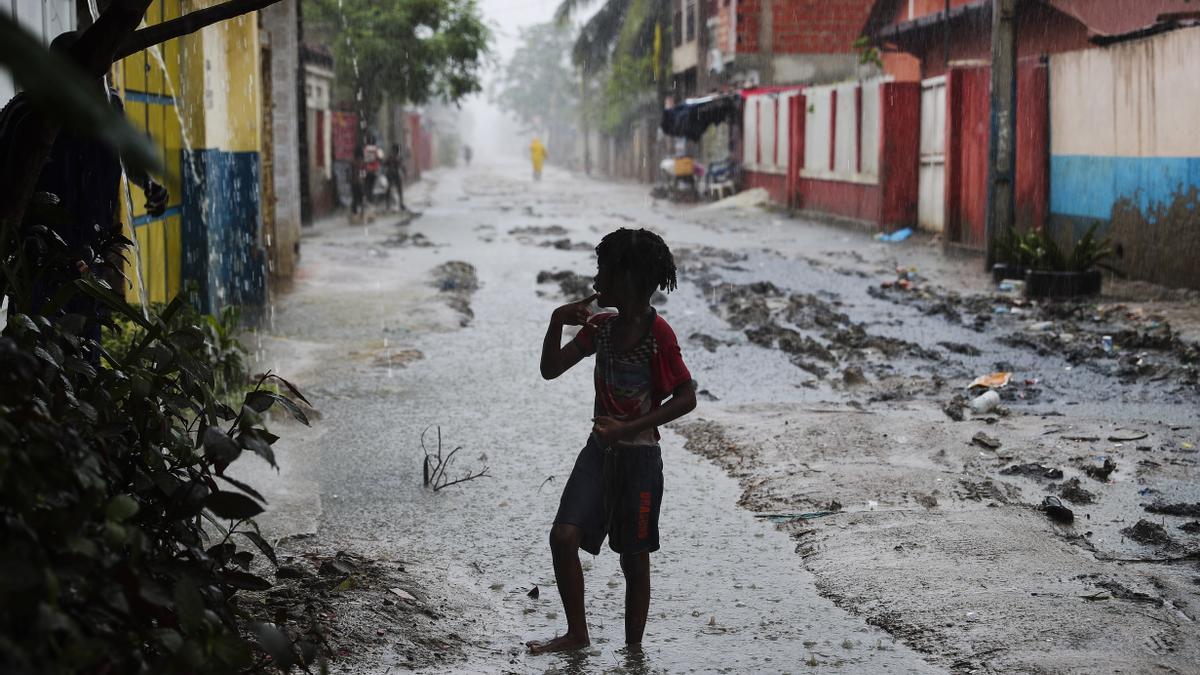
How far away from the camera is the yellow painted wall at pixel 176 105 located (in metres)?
8.28

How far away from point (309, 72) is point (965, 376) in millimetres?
21040

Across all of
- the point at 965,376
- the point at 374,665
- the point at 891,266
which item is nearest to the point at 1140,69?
the point at 891,266

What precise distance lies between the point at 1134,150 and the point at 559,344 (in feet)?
35.9

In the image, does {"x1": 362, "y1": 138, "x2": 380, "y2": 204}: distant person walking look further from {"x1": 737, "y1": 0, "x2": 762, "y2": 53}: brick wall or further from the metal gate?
{"x1": 737, "y1": 0, "x2": 762, "y2": 53}: brick wall

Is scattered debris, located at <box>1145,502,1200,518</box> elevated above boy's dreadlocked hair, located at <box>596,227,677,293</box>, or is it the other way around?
boy's dreadlocked hair, located at <box>596,227,677,293</box>

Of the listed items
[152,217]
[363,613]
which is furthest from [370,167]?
[363,613]

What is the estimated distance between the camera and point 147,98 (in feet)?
28.3

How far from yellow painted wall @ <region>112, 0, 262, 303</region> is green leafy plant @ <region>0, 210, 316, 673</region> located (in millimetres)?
4240

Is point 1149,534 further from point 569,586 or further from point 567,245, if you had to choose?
point 567,245

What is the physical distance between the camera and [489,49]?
28938 millimetres

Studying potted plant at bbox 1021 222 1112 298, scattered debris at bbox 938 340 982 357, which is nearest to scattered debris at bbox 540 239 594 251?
potted plant at bbox 1021 222 1112 298

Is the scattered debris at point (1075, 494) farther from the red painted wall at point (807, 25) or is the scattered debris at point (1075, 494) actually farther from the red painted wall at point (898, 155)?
the red painted wall at point (807, 25)

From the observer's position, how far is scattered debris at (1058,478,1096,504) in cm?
531

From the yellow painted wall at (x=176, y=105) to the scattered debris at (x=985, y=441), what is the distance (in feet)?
13.9
